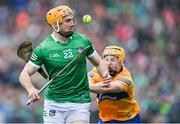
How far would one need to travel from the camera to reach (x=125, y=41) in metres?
21.8

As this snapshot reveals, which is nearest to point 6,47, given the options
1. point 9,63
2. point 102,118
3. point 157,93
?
point 9,63

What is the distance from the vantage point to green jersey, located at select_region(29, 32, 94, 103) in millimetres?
11750

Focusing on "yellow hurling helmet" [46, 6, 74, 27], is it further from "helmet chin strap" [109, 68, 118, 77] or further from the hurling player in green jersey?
"helmet chin strap" [109, 68, 118, 77]

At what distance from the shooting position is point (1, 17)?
22.1m

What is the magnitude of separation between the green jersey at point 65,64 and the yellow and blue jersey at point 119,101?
1.14 m

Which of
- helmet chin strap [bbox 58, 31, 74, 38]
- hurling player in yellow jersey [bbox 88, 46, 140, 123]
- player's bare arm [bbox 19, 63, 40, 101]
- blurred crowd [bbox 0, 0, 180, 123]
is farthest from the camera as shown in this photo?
blurred crowd [bbox 0, 0, 180, 123]

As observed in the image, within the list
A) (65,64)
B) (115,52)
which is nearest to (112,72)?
(115,52)

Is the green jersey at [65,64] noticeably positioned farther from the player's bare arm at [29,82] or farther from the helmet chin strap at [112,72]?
the helmet chin strap at [112,72]

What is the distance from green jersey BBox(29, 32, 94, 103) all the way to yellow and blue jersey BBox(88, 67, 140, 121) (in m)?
1.14

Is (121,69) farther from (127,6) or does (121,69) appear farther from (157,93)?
(127,6)

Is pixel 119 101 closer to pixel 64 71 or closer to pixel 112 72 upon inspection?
pixel 112 72

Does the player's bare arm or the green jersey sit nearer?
the player's bare arm

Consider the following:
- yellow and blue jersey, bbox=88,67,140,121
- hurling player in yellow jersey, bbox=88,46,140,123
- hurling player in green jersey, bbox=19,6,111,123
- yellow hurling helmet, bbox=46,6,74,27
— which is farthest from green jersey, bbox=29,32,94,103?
yellow and blue jersey, bbox=88,67,140,121

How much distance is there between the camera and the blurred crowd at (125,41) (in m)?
18.6
